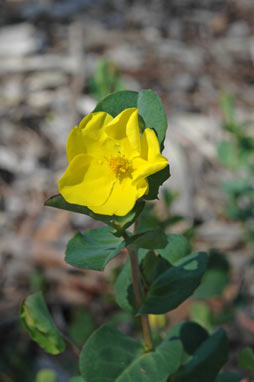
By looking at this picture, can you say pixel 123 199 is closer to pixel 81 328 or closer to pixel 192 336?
pixel 192 336

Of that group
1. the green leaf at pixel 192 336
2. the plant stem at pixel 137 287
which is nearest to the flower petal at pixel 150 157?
the plant stem at pixel 137 287

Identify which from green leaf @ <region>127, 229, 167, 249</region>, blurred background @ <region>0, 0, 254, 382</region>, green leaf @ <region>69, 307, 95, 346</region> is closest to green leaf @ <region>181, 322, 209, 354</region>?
blurred background @ <region>0, 0, 254, 382</region>

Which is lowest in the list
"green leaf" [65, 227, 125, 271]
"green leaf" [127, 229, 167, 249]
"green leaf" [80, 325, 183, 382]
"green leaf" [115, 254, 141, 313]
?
"green leaf" [80, 325, 183, 382]

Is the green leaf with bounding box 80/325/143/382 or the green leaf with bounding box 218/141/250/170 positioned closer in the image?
the green leaf with bounding box 80/325/143/382

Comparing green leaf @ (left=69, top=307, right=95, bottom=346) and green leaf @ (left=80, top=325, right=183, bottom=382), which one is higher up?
green leaf @ (left=80, top=325, right=183, bottom=382)

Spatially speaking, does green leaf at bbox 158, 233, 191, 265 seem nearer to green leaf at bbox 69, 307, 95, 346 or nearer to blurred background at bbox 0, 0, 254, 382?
blurred background at bbox 0, 0, 254, 382

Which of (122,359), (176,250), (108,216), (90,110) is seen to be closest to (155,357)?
(122,359)

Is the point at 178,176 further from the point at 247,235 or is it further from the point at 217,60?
the point at 217,60

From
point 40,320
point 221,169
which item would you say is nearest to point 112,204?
point 40,320
